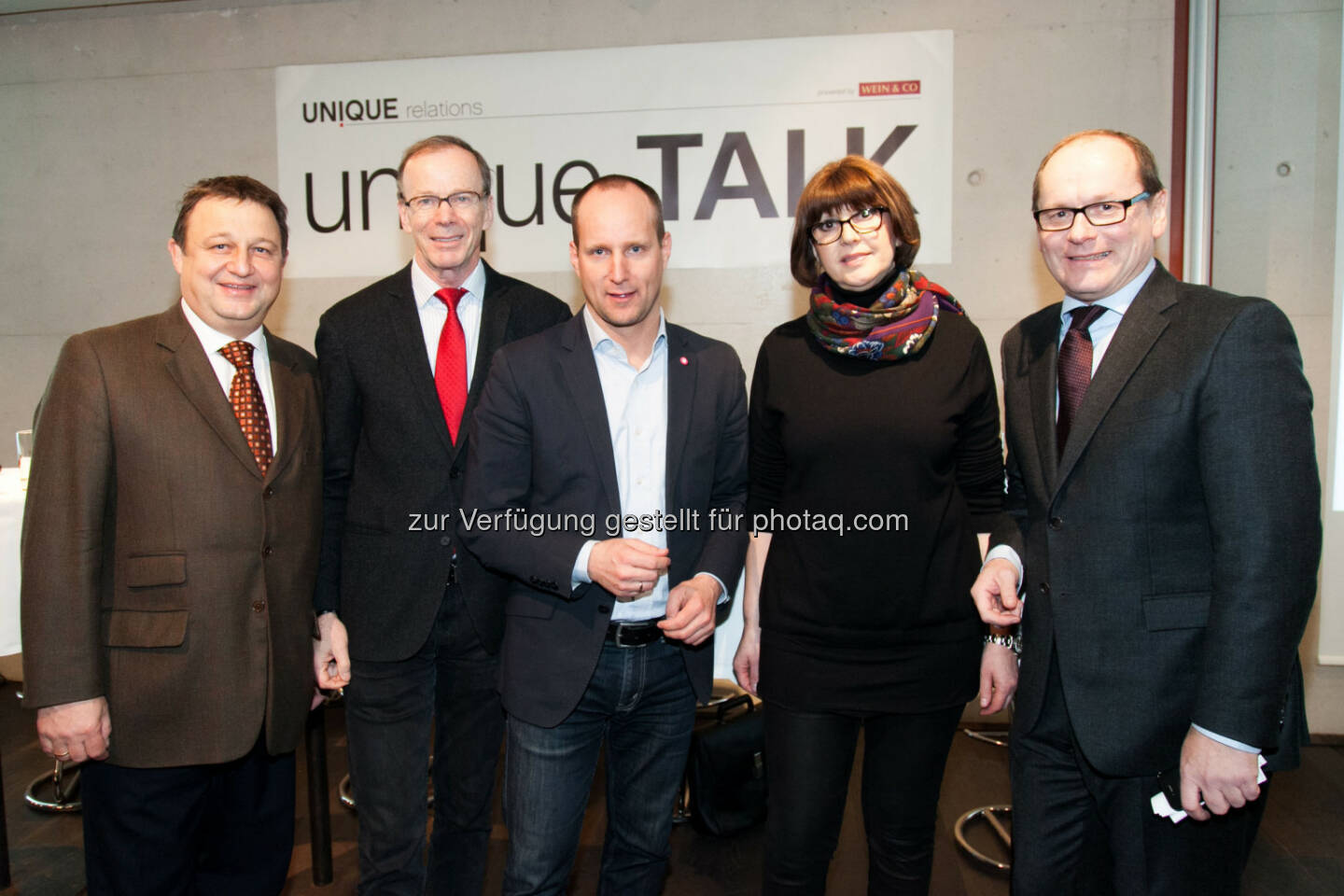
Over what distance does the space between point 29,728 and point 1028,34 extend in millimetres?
5869

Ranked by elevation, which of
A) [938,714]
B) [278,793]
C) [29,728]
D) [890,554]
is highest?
[890,554]

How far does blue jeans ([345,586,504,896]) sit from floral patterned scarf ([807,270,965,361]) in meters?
1.09

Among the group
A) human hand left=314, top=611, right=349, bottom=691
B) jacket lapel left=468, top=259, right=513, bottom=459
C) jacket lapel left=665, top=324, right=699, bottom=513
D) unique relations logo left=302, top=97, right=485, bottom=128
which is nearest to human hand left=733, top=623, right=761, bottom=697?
jacket lapel left=665, top=324, right=699, bottom=513

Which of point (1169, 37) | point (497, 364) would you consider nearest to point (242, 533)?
point (497, 364)

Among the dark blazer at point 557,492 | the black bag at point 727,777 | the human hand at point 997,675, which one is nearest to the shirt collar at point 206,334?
the dark blazer at point 557,492

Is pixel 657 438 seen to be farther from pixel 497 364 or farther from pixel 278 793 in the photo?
pixel 278 793

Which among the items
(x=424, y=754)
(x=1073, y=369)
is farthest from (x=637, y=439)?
(x=424, y=754)

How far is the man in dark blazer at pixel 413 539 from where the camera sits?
1.98 metres

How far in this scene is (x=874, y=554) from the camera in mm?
1729

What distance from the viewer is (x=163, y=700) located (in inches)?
66.7

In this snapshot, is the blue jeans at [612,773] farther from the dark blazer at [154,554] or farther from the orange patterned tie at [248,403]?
the orange patterned tie at [248,403]

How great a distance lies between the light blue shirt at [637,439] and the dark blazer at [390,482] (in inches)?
14.9

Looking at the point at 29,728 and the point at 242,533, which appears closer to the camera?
the point at 242,533

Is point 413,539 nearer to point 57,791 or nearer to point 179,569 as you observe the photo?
point 179,569
